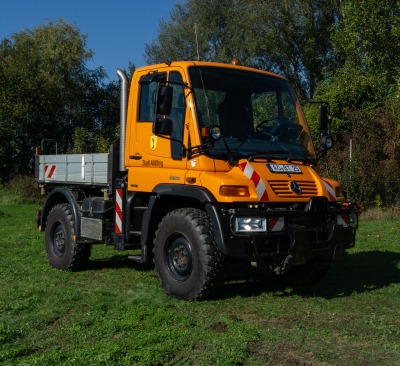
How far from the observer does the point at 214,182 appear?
661 cm

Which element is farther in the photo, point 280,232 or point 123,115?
point 123,115

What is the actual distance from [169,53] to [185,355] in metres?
33.9

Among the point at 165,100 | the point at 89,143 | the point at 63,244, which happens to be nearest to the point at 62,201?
the point at 63,244

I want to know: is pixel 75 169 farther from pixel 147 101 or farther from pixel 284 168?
pixel 284 168

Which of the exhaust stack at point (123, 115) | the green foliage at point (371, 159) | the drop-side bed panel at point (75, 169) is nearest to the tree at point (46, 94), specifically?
the green foliage at point (371, 159)

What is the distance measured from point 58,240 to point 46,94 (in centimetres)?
2303

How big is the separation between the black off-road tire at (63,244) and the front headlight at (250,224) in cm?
347

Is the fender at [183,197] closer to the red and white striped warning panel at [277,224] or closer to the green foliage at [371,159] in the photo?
the red and white striped warning panel at [277,224]

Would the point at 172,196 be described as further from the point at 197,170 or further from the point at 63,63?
the point at 63,63

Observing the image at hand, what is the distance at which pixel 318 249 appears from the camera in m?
6.80

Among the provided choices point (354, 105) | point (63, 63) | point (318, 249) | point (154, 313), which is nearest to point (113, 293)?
point (154, 313)

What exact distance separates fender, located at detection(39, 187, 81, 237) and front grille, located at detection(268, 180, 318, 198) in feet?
11.5

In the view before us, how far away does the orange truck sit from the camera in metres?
6.61

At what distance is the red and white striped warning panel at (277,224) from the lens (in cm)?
653
